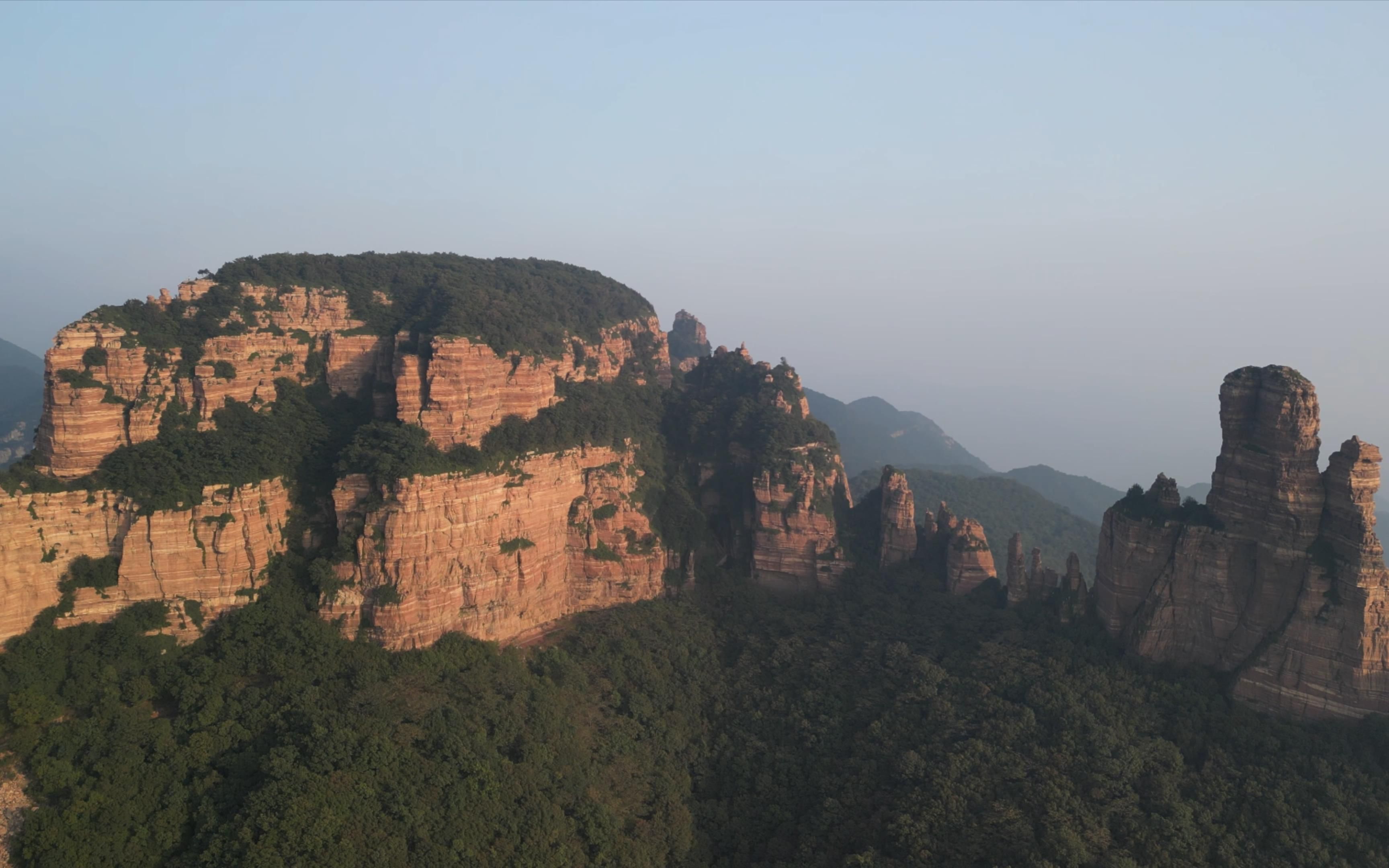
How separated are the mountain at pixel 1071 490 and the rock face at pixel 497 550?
70842 millimetres

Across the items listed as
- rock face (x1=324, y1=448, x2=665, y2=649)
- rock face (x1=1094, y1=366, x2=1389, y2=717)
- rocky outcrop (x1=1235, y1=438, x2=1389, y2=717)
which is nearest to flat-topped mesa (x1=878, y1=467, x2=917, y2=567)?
rock face (x1=1094, y1=366, x2=1389, y2=717)

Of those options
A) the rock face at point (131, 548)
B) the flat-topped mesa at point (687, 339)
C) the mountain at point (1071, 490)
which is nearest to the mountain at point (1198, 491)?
the mountain at point (1071, 490)

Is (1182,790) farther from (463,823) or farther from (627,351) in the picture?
(627,351)

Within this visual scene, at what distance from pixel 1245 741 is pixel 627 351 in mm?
45812

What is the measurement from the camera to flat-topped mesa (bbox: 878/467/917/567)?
53781 mm

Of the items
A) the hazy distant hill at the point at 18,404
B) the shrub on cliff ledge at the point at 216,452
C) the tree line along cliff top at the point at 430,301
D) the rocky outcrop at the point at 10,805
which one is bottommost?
the rocky outcrop at the point at 10,805

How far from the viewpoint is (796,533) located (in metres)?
52.9

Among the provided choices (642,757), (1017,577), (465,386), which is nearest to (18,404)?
(465,386)

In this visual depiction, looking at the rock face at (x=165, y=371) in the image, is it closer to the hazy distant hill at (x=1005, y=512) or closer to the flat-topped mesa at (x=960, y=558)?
the flat-topped mesa at (x=960, y=558)

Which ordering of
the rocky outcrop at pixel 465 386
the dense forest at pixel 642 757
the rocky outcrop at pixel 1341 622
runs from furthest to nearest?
the rocky outcrop at pixel 465 386 → the rocky outcrop at pixel 1341 622 → the dense forest at pixel 642 757

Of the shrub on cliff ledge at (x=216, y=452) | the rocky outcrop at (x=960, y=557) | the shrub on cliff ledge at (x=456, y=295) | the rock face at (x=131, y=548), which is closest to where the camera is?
the rock face at (x=131, y=548)

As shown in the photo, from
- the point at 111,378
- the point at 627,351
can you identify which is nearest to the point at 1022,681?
the point at 627,351

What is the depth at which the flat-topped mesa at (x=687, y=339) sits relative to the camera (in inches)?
3551

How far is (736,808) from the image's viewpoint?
3669cm
